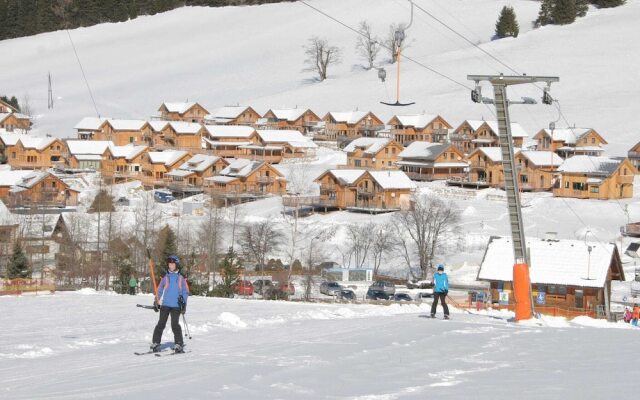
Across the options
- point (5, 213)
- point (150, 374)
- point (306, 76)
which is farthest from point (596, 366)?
point (306, 76)

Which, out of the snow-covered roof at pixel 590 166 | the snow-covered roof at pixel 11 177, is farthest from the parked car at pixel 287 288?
the snow-covered roof at pixel 11 177

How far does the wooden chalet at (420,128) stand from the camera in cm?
6944

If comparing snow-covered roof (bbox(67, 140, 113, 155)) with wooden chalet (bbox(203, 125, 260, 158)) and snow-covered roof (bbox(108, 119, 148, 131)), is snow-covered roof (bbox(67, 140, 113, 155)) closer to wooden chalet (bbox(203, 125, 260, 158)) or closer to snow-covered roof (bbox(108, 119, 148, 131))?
wooden chalet (bbox(203, 125, 260, 158))

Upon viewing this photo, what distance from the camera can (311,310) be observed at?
15914 mm

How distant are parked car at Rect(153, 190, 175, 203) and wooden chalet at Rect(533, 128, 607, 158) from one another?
21355mm

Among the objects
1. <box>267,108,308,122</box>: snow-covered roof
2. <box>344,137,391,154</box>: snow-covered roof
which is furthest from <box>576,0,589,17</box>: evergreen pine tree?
<box>344,137,391,154</box>: snow-covered roof

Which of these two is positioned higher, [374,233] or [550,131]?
[550,131]

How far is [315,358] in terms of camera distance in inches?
392

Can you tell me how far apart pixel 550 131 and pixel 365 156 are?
10.8 m

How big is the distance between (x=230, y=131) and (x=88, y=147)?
9.58 m

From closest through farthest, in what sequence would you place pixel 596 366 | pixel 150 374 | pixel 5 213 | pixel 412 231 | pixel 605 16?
pixel 150 374 < pixel 596 366 < pixel 412 231 < pixel 5 213 < pixel 605 16

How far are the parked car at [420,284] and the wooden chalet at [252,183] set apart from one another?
20322 mm

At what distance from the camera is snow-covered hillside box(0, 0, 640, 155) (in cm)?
7644

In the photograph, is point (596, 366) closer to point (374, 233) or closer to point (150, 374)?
point (150, 374)
